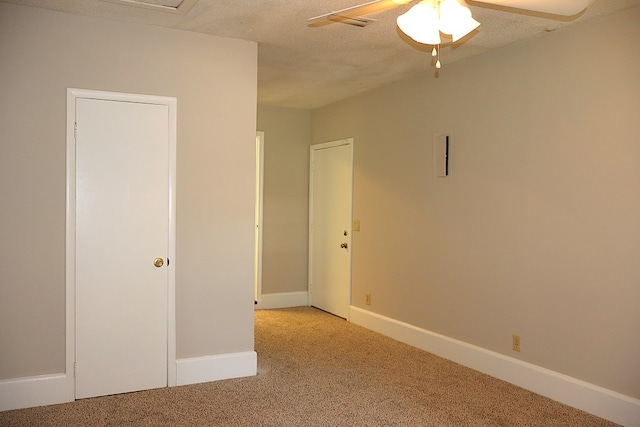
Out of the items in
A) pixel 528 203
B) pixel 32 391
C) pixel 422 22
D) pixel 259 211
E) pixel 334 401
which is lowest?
pixel 334 401

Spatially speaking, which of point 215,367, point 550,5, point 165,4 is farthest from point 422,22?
point 215,367

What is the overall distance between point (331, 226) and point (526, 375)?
10.3 feet

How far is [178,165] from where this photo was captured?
4047 mm

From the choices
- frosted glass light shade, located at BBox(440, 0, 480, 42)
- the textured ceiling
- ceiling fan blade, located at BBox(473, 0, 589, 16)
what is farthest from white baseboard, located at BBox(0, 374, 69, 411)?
ceiling fan blade, located at BBox(473, 0, 589, 16)

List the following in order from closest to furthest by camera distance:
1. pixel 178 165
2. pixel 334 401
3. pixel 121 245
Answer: pixel 334 401 < pixel 121 245 < pixel 178 165

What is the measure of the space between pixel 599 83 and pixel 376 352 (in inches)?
110

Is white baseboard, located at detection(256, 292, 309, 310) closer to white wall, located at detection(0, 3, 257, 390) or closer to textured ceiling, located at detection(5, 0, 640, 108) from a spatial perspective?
white wall, located at detection(0, 3, 257, 390)

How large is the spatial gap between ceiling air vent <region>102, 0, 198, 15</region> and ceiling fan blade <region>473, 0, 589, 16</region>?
1.85 metres

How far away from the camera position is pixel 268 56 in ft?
15.3

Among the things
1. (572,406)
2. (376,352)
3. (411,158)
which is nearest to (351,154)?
(411,158)

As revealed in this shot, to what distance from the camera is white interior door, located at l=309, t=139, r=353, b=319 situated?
6.37m

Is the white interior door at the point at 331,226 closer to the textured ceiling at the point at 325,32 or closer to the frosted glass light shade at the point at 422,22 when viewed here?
the textured ceiling at the point at 325,32

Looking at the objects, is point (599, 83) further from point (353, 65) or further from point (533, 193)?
point (353, 65)

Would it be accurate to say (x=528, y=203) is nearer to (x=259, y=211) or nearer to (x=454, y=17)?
(x=454, y=17)
